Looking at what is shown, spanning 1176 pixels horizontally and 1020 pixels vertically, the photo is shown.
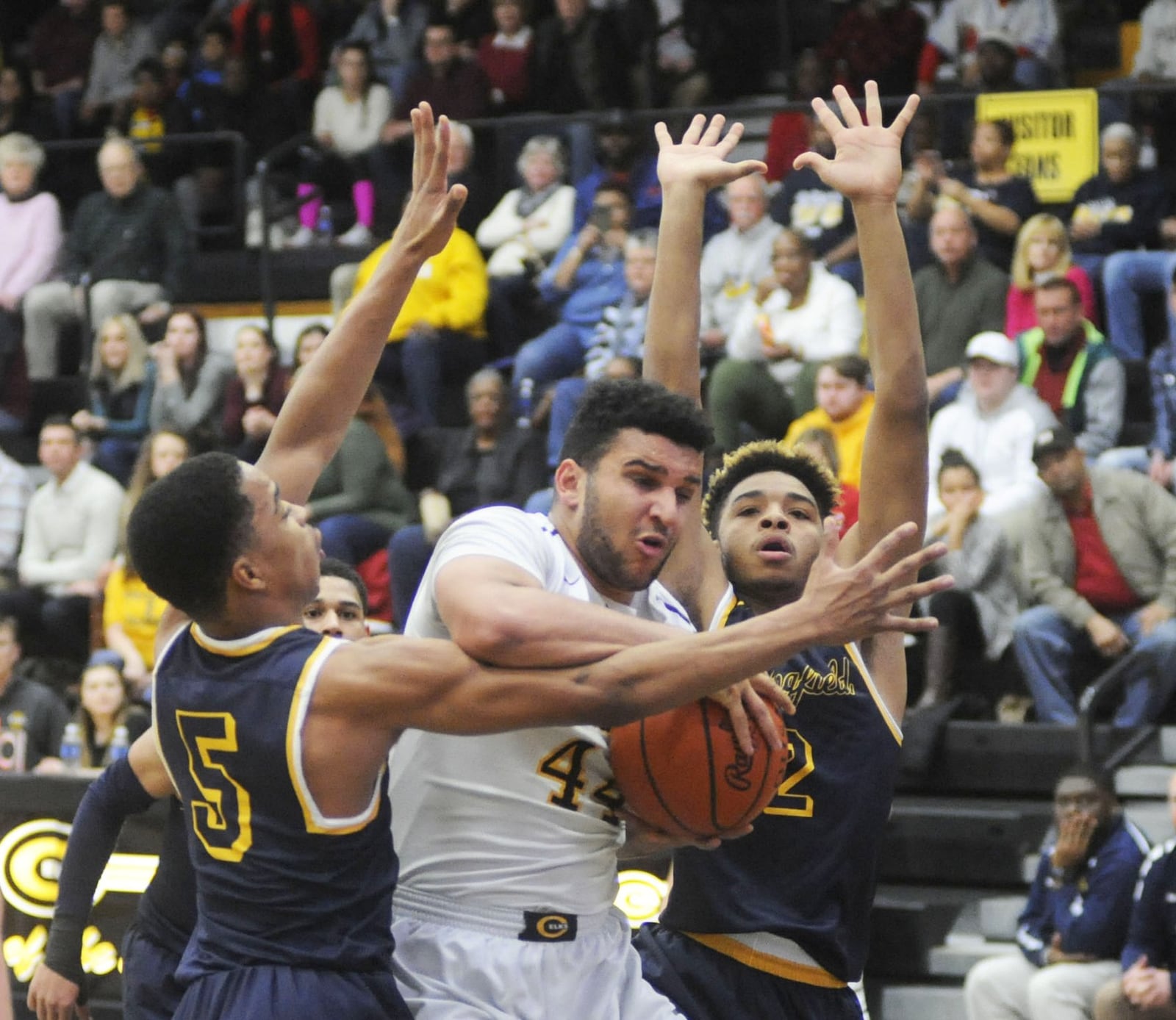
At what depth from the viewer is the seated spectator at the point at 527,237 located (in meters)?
11.3

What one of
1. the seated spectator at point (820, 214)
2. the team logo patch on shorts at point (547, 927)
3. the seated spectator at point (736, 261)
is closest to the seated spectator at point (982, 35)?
the seated spectator at point (820, 214)

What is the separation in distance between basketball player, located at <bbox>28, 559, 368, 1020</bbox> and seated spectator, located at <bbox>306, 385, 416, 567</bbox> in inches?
193

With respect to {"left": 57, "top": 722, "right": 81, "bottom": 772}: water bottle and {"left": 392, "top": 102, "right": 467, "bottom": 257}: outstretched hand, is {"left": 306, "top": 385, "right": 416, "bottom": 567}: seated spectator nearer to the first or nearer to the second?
{"left": 57, "top": 722, "right": 81, "bottom": 772}: water bottle

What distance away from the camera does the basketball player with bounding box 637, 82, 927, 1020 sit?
13.5 feet

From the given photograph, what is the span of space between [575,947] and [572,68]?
31.9 ft

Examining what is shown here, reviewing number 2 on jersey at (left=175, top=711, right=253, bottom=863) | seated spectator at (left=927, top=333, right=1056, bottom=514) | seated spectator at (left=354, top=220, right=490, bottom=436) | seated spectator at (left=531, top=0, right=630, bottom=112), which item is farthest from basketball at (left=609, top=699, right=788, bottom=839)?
seated spectator at (left=531, top=0, right=630, bottom=112)

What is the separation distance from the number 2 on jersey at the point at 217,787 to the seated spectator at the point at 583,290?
23.7 feet

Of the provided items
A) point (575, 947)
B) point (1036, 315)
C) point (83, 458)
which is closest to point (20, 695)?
point (83, 458)

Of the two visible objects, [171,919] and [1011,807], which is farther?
[1011,807]

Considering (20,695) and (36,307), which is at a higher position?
(36,307)

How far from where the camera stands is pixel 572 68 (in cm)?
1266

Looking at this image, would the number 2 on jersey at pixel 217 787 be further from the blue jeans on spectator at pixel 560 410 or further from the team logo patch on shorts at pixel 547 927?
the blue jeans on spectator at pixel 560 410

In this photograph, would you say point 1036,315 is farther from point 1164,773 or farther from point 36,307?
point 36,307

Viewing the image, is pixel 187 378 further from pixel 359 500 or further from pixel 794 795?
pixel 794 795
